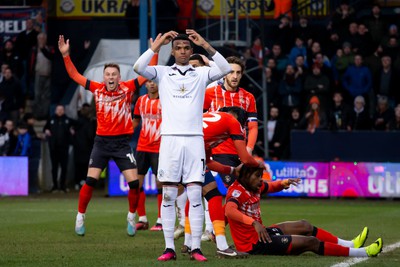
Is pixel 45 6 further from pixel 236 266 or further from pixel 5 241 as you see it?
pixel 236 266

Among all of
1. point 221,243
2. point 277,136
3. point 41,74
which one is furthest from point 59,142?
point 221,243

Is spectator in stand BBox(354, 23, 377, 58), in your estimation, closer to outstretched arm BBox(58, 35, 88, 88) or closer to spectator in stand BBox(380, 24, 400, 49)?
spectator in stand BBox(380, 24, 400, 49)

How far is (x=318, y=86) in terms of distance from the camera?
25.4 metres

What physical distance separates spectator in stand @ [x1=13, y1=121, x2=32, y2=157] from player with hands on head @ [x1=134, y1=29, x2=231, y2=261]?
14344mm

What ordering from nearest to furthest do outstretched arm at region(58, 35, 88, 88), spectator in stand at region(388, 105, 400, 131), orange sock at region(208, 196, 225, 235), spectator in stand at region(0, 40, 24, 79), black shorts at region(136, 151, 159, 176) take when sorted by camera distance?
orange sock at region(208, 196, 225, 235) → outstretched arm at region(58, 35, 88, 88) → black shorts at region(136, 151, 159, 176) → spectator in stand at region(388, 105, 400, 131) → spectator in stand at region(0, 40, 24, 79)

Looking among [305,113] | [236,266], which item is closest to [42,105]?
[305,113]

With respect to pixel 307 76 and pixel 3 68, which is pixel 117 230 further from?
pixel 3 68

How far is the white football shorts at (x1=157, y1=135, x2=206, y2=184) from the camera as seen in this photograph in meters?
11.1

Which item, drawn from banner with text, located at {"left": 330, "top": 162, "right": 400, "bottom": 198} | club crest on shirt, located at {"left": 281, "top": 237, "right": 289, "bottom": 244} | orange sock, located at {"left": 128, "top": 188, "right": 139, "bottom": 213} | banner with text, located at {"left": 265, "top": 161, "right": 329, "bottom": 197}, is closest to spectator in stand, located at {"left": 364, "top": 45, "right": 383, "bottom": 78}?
banner with text, located at {"left": 330, "top": 162, "right": 400, "bottom": 198}

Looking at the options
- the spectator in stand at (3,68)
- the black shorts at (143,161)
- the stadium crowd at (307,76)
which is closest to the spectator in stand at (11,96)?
the stadium crowd at (307,76)

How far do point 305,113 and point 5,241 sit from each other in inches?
505

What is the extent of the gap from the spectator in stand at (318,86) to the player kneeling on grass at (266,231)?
13972 mm

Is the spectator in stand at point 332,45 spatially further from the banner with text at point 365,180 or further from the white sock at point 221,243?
the white sock at point 221,243

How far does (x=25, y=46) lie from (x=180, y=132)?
60.3 ft
